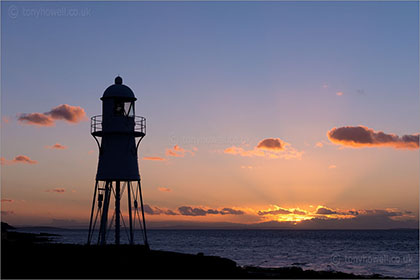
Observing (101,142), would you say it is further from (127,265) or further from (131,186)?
(127,265)

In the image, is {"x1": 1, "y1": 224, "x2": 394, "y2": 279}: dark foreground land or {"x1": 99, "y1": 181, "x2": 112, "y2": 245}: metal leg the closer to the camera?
{"x1": 1, "y1": 224, "x2": 394, "y2": 279}: dark foreground land

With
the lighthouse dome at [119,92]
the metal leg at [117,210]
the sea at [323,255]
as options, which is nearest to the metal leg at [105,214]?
the metal leg at [117,210]

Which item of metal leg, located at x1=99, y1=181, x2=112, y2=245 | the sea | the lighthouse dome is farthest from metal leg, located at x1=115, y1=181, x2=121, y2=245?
the sea

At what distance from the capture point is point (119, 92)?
121 ft

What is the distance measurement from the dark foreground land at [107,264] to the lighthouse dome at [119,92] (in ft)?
34.7

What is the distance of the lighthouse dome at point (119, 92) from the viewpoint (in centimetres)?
3684

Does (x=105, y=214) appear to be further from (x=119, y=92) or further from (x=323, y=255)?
(x=323, y=255)

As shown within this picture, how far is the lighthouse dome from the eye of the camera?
36.8 meters

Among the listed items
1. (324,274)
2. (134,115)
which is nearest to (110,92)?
(134,115)

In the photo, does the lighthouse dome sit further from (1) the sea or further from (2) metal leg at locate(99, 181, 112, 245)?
(1) the sea

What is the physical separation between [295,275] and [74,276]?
722 inches

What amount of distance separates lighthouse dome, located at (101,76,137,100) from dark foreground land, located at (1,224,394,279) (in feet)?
34.7

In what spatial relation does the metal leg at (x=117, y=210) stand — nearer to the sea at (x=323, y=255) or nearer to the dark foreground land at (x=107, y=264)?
the dark foreground land at (x=107, y=264)

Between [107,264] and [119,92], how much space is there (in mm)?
12350
